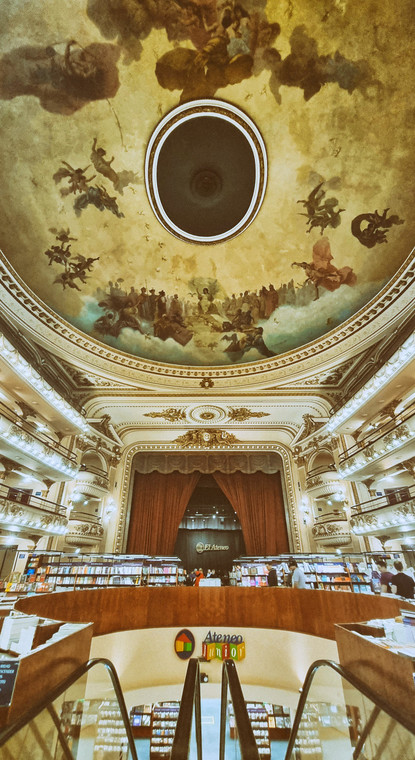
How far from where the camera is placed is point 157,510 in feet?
55.6

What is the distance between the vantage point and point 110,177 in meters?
9.97

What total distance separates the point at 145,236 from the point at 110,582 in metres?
11.3

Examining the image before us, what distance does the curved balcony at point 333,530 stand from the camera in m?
12.5

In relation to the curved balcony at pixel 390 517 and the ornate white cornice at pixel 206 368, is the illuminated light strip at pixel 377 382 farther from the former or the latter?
the curved balcony at pixel 390 517

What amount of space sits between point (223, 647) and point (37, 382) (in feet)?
27.9

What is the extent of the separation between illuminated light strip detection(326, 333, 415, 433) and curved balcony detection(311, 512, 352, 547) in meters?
3.31

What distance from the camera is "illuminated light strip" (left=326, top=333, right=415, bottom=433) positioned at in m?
8.92

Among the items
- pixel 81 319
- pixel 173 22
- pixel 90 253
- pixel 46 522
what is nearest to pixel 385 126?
pixel 173 22

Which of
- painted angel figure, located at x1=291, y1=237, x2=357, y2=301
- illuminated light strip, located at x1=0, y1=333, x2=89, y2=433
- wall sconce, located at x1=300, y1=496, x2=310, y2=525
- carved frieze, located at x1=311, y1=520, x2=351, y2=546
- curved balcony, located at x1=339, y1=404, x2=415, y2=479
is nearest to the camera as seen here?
curved balcony, located at x1=339, y1=404, x2=415, y2=479

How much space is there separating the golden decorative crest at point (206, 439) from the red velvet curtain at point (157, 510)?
1713 millimetres

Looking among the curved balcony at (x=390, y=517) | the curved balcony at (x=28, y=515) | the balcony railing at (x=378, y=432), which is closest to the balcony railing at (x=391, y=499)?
the curved balcony at (x=390, y=517)

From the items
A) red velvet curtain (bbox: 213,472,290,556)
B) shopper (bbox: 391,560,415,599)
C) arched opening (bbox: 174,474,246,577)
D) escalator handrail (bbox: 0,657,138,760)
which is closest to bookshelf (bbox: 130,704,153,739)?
arched opening (bbox: 174,474,246,577)

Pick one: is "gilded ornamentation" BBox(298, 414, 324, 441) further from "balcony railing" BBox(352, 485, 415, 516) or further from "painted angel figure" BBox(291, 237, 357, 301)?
"painted angel figure" BBox(291, 237, 357, 301)

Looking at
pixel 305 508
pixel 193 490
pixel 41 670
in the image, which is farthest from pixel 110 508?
pixel 41 670
